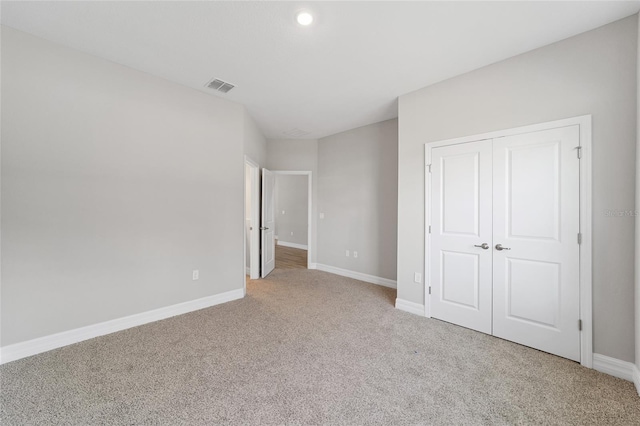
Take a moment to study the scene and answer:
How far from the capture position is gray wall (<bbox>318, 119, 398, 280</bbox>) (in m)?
4.13

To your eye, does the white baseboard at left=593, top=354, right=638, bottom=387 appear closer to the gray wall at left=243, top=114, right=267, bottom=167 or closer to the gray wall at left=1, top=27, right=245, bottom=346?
the gray wall at left=1, top=27, right=245, bottom=346

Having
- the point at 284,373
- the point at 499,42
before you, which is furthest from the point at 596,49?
the point at 284,373

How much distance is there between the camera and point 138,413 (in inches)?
59.4

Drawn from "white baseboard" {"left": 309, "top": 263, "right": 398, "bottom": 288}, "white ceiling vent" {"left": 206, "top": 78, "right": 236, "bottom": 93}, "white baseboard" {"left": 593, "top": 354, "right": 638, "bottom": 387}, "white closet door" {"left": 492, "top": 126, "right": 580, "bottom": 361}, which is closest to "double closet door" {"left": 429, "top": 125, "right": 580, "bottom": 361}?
"white closet door" {"left": 492, "top": 126, "right": 580, "bottom": 361}

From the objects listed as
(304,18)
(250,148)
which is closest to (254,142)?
(250,148)

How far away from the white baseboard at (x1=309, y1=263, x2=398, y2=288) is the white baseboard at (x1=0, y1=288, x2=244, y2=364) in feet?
7.25

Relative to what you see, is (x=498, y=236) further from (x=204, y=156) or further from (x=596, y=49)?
(x=204, y=156)

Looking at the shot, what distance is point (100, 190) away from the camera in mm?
2434

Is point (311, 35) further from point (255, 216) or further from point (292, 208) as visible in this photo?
point (292, 208)

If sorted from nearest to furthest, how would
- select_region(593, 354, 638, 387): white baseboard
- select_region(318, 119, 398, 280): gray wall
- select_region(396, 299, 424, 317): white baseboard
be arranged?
select_region(593, 354, 638, 387): white baseboard
select_region(396, 299, 424, 317): white baseboard
select_region(318, 119, 398, 280): gray wall

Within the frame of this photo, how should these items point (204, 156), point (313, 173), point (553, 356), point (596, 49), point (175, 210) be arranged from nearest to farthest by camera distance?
point (596, 49)
point (553, 356)
point (175, 210)
point (204, 156)
point (313, 173)

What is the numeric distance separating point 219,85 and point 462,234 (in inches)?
130

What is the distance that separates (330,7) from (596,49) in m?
2.17

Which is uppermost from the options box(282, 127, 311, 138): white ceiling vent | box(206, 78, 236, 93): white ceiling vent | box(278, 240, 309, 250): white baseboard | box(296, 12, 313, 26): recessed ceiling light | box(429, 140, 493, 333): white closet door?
box(282, 127, 311, 138): white ceiling vent
